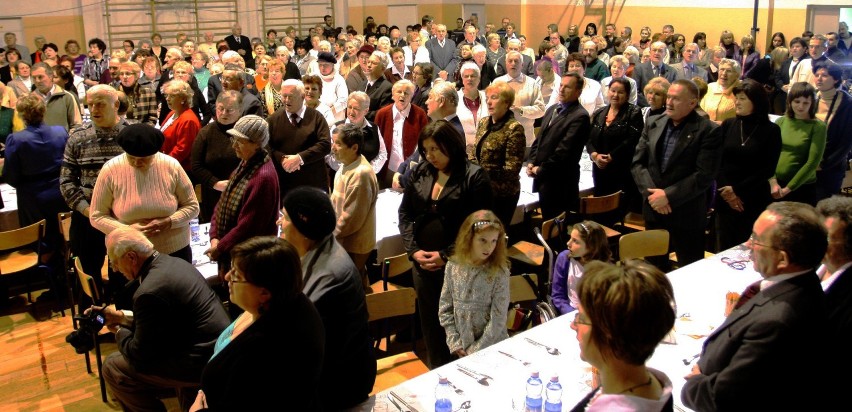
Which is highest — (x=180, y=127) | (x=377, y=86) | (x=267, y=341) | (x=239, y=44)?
(x=239, y=44)

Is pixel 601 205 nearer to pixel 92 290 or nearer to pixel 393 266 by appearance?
pixel 393 266

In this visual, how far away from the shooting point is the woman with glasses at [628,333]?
6.17ft

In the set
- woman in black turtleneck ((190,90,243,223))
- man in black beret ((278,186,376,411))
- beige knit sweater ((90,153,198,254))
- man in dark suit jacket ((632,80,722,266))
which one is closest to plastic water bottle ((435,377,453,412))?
man in black beret ((278,186,376,411))

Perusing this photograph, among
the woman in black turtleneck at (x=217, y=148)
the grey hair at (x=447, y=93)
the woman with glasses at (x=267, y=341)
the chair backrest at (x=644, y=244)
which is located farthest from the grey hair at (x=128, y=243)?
the chair backrest at (x=644, y=244)

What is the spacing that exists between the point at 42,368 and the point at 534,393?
356cm

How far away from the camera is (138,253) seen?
350 centimetres

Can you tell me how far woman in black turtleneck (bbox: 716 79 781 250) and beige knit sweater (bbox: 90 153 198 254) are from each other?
3846 mm

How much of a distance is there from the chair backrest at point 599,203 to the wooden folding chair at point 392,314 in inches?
82.1

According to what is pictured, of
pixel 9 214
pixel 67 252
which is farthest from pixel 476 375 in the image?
pixel 9 214

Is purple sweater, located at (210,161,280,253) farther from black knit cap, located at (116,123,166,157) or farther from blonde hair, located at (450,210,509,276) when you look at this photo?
blonde hair, located at (450,210,509,276)

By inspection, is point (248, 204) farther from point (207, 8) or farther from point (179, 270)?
point (207, 8)

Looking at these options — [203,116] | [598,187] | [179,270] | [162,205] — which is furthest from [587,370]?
[203,116]

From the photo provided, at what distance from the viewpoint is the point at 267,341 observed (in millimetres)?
2492

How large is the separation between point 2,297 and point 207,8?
1335 centimetres
